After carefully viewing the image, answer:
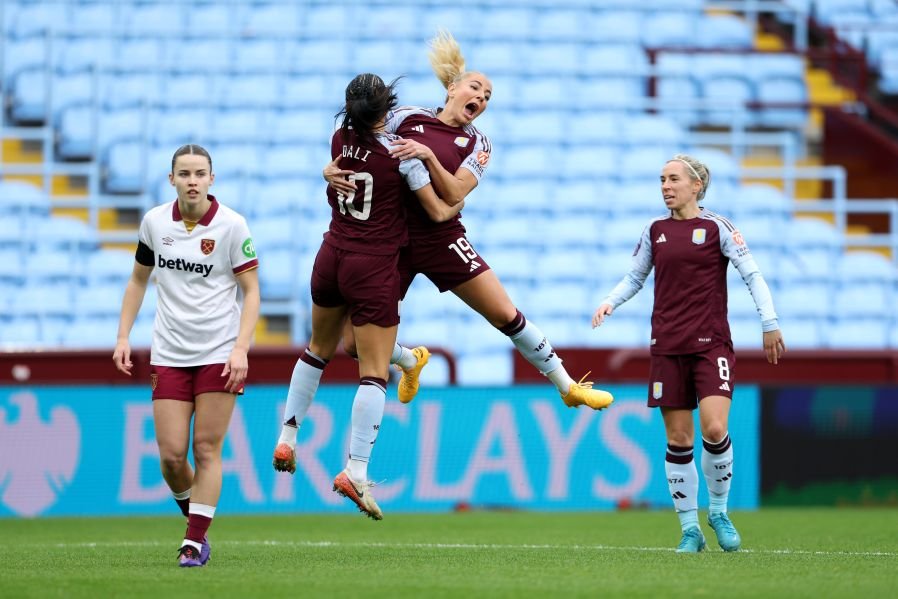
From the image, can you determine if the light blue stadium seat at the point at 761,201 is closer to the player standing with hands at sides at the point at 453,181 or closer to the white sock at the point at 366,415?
the player standing with hands at sides at the point at 453,181

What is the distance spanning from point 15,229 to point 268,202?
2.53m

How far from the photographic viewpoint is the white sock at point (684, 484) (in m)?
7.89

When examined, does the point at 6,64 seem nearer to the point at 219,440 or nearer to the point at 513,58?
the point at 513,58

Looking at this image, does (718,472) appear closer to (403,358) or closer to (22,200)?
(403,358)

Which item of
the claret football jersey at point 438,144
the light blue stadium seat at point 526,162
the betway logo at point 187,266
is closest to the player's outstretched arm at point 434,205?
the claret football jersey at point 438,144

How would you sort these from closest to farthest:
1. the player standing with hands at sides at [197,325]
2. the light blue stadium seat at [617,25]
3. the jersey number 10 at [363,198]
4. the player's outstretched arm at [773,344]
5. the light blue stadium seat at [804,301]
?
the player standing with hands at sides at [197,325] < the jersey number 10 at [363,198] < the player's outstretched arm at [773,344] < the light blue stadium seat at [804,301] < the light blue stadium seat at [617,25]

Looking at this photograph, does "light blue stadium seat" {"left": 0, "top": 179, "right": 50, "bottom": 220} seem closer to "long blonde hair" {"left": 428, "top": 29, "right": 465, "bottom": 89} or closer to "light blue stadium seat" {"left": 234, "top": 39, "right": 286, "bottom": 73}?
"light blue stadium seat" {"left": 234, "top": 39, "right": 286, "bottom": 73}

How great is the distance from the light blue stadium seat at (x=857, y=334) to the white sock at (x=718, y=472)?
7.02 metres

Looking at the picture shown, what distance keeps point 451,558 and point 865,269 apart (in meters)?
9.35

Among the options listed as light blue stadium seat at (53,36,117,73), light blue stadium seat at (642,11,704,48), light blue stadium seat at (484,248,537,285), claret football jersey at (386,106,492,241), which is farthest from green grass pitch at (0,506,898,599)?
light blue stadium seat at (642,11,704,48)

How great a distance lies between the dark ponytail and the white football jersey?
83cm

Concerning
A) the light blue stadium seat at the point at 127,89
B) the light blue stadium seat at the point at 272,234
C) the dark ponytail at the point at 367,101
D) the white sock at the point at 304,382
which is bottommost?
the white sock at the point at 304,382

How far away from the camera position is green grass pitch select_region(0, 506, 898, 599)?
6004 mm

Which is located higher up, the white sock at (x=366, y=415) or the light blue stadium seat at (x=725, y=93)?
the light blue stadium seat at (x=725, y=93)
